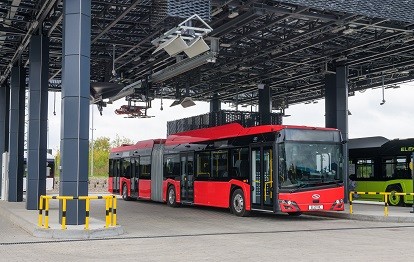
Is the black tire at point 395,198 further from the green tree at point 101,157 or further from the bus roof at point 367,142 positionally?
the green tree at point 101,157

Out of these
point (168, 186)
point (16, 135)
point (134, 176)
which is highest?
point (16, 135)

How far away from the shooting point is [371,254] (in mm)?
11477

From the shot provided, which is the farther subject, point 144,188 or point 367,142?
point 144,188

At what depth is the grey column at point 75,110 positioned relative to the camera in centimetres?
1501

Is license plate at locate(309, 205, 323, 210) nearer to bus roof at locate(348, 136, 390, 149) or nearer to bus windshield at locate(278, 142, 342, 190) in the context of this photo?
bus windshield at locate(278, 142, 342, 190)

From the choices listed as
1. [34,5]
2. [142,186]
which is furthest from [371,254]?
[142,186]

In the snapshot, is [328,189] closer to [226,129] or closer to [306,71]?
[226,129]

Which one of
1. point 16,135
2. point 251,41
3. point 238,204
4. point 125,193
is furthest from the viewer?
point 125,193

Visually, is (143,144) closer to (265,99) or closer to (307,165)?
(265,99)

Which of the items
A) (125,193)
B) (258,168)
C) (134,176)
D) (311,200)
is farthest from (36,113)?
(125,193)

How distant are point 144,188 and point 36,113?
8626 mm

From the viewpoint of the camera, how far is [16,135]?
92.4 ft

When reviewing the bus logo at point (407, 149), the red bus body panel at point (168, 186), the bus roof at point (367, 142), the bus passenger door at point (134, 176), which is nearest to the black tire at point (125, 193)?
the bus passenger door at point (134, 176)

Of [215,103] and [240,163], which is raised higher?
[215,103]
